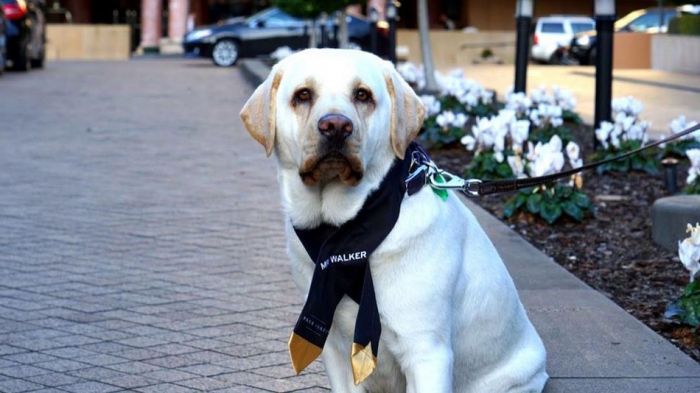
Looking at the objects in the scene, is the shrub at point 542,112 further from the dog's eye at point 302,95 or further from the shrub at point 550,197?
the dog's eye at point 302,95

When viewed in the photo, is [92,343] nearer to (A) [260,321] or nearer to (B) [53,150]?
(A) [260,321]

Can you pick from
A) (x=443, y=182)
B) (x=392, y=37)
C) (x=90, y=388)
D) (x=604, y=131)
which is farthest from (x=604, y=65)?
(x=392, y=37)

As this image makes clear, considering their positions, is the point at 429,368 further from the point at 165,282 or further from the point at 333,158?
the point at 165,282

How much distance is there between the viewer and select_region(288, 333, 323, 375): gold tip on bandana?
414cm

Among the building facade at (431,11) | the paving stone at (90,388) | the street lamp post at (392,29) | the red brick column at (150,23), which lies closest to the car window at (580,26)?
the building facade at (431,11)

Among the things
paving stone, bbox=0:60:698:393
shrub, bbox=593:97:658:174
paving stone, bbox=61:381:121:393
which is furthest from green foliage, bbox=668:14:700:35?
paving stone, bbox=61:381:121:393

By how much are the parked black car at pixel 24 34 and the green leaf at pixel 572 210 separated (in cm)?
2090

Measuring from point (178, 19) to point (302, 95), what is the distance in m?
51.0

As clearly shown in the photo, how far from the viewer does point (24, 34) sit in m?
28.6

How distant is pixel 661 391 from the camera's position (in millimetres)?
4711

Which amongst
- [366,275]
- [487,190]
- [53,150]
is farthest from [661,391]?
[53,150]

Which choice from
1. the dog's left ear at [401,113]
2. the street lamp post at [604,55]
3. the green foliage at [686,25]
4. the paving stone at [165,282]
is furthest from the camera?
the green foliage at [686,25]

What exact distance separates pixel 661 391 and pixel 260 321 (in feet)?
6.90

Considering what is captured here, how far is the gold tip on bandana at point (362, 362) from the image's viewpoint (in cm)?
391
